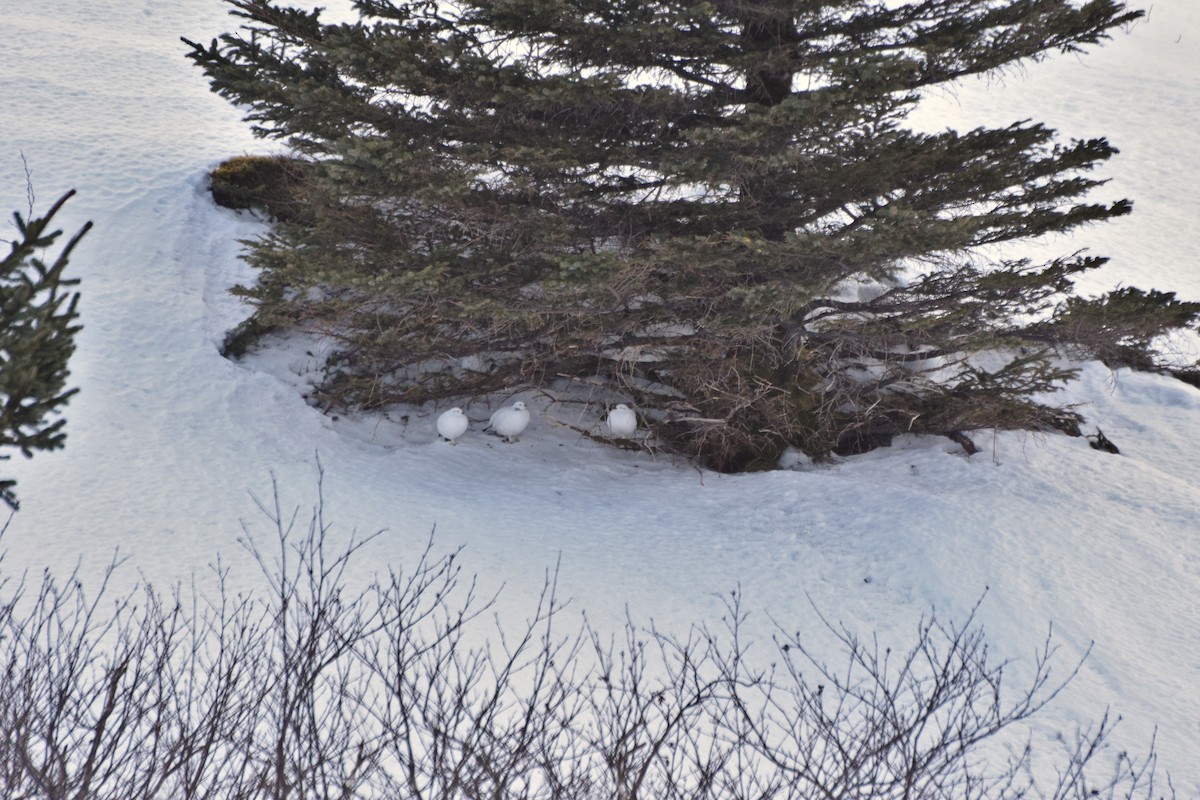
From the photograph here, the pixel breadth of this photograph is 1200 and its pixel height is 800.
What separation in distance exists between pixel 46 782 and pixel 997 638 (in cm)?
556

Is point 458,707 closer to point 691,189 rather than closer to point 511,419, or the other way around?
point 511,419

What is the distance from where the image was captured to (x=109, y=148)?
1216 centimetres

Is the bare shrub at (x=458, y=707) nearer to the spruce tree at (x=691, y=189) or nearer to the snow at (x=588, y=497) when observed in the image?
the snow at (x=588, y=497)

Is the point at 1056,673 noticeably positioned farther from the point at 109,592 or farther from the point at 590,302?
the point at 109,592

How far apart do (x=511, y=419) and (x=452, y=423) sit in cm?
53

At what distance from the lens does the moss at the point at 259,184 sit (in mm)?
11438

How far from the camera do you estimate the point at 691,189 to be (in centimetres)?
847

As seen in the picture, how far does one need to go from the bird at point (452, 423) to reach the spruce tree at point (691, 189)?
65cm

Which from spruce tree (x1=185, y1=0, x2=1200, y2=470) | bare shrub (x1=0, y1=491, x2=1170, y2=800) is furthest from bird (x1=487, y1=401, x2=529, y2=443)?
bare shrub (x1=0, y1=491, x2=1170, y2=800)

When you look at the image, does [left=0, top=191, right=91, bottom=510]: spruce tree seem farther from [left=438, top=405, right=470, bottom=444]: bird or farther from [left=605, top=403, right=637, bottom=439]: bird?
[left=605, top=403, right=637, bottom=439]: bird

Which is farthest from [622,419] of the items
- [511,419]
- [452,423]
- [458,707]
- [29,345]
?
[29,345]

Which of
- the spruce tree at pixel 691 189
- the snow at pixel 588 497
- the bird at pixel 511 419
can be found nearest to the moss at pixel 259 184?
the snow at pixel 588 497

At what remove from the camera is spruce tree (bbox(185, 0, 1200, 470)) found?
24.9ft

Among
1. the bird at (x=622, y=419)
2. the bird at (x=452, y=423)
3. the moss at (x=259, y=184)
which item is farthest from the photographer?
the moss at (x=259, y=184)
